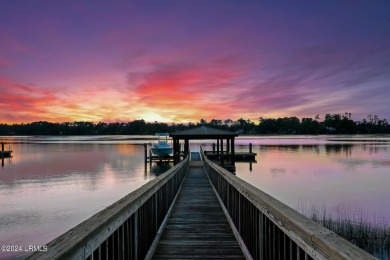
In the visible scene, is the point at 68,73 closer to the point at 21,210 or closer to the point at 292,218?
the point at 21,210

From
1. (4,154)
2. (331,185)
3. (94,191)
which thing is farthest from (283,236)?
(4,154)

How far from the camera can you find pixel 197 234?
595 cm

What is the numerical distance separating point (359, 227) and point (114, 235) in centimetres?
1157

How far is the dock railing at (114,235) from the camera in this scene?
1.89 meters

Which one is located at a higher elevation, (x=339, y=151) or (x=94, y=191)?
(x=339, y=151)

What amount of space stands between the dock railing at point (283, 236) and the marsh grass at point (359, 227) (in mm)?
6897

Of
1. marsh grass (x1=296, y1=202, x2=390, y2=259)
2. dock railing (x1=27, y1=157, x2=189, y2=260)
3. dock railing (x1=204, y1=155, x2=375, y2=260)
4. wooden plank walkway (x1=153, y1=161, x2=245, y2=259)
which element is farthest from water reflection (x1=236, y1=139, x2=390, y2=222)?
dock railing (x1=27, y1=157, x2=189, y2=260)

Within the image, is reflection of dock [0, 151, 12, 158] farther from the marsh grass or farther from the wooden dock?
the wooden dock

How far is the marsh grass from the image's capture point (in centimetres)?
931

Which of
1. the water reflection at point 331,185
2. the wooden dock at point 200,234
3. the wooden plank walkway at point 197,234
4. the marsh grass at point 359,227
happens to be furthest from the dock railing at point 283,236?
the water reflection at point 331,185

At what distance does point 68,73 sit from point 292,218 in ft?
113

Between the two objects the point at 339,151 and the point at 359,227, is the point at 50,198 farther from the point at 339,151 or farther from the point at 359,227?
the point at 339,151

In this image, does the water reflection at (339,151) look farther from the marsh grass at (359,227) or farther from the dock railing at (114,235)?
the dock railing at (114,235)

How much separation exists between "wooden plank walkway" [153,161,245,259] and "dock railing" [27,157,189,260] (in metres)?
0.54
